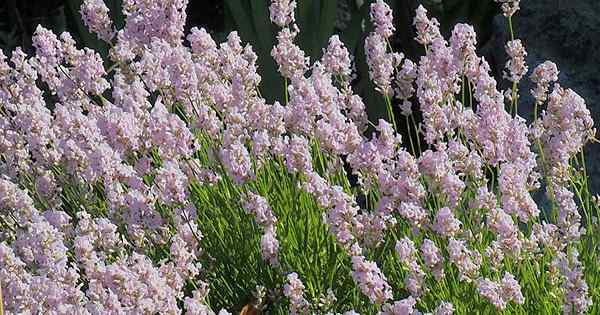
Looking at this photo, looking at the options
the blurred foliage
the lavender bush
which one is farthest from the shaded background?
the lavender bush

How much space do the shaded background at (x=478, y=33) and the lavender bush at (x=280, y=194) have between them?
138 centimetres

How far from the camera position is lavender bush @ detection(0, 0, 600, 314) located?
2.19 m

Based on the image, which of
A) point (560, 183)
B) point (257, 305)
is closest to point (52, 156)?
point (257, 305)

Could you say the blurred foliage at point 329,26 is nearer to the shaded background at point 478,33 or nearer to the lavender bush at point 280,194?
the shaded background at point 478,33

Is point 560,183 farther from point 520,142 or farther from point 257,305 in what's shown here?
point 257,305

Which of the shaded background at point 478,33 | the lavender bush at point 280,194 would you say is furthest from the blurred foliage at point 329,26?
the lavender bush at point 280,194

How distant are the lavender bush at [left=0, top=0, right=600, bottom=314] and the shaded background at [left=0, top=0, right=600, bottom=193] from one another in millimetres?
1384

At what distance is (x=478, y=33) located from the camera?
4750 millimetres

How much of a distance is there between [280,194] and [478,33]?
83.8 inches

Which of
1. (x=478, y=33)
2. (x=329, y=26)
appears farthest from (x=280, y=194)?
(x=478, y=33)

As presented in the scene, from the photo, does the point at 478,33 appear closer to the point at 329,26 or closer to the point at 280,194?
the point at 329,26

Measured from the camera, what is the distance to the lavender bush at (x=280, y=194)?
7.18ft

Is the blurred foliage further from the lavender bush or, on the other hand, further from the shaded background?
the lavender bush

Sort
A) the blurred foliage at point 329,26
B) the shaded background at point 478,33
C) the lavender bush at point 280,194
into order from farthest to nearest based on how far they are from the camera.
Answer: the blurred foliage at point 329,26, the shaded background at point 478,33, the lavender bush at point 280,194
